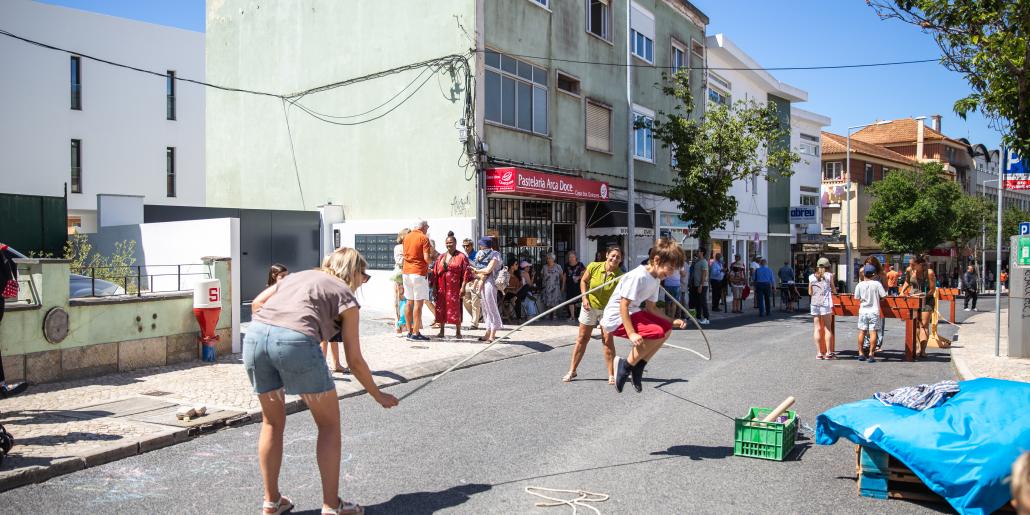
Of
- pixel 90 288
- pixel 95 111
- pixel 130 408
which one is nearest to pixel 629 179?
pixel 90 288

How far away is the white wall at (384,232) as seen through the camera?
17.0 m

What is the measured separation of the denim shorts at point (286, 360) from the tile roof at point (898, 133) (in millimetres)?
65923

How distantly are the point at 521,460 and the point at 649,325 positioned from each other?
2.01 m

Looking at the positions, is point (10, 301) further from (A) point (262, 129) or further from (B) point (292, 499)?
(A) point (262, 129)

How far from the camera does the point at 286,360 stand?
4.36 meters

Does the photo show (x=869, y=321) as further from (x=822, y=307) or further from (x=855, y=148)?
(x=855, y=148)

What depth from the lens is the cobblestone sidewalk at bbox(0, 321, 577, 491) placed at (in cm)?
597

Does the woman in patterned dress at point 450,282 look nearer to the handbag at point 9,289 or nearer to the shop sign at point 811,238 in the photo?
the handbag at point 9,289

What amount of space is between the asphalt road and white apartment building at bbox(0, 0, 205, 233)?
25.2 m

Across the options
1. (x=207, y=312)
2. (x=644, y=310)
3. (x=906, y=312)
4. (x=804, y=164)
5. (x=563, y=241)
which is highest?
(x=804, y=164)

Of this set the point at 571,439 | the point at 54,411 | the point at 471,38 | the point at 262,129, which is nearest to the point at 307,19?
the point at 262,129

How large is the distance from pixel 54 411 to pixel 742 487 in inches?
259

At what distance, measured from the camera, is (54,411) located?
7398 millimetres

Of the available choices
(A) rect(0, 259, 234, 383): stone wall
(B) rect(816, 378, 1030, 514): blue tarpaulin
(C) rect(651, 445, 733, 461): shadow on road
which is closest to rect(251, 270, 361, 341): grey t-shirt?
(C) rect(651, 445, 733, 461): shadow on road
